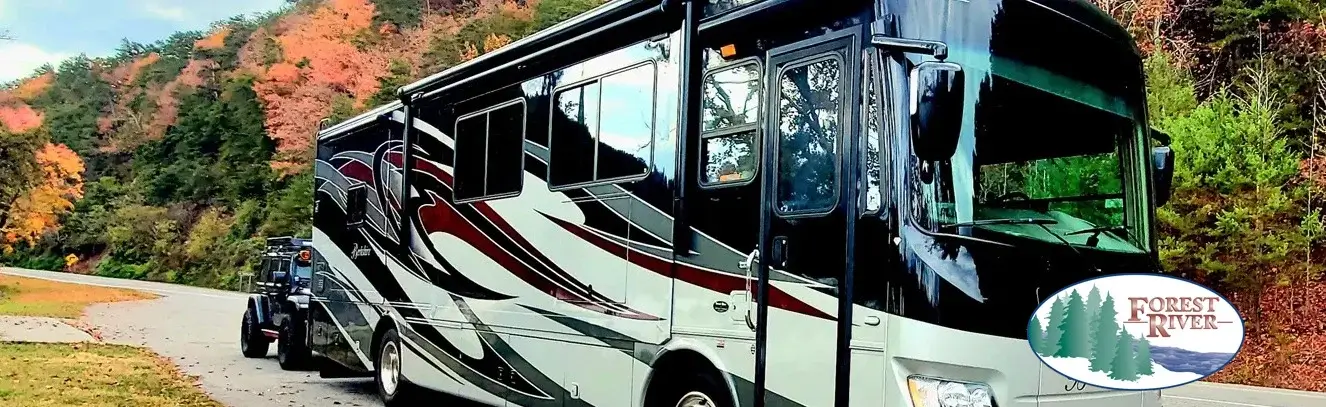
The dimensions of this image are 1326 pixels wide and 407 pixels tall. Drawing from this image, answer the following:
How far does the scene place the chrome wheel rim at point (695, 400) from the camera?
6.12 m

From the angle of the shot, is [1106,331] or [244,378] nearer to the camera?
[1106,331]

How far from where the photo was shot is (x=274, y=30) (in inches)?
2365

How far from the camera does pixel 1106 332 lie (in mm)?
4793

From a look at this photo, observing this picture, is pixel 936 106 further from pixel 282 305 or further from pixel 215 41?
pixel 215 41

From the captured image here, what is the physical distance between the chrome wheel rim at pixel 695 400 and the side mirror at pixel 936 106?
6.82 feet

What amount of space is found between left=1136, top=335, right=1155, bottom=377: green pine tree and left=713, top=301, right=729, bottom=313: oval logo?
209cm

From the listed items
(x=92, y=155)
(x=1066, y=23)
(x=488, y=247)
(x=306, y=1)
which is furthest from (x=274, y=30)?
(x=1066, y=23)

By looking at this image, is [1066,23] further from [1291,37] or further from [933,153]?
[1291,37]

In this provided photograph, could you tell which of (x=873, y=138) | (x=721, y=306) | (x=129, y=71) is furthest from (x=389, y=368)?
(x=129, y=71)

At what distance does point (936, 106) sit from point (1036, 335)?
1.17 m

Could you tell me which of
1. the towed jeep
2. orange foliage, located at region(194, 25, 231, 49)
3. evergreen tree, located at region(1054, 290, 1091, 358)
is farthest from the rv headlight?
orange foliage, located at region(194, 25, 231, 49)

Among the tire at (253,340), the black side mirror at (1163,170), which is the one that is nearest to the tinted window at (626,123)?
the black side mirror at (1163,170)

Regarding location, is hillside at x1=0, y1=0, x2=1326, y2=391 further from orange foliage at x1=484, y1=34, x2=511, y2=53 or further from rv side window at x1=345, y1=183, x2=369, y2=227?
rv side window at x1=345, y1=183, x2=369, y2=227

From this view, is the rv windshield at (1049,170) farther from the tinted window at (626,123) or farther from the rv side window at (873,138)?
the tinted window at (626,123)
